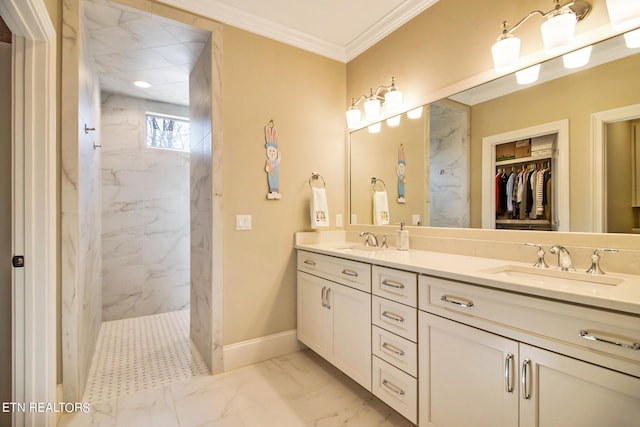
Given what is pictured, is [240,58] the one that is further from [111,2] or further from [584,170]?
[584,170]

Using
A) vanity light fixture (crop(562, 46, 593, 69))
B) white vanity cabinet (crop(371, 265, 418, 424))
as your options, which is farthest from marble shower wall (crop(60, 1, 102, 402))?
vanity light fixture (crop(562, 46, 593, 69))

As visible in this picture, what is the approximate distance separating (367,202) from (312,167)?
22.2 inches

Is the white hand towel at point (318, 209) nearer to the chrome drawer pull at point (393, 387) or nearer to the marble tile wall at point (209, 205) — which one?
the marble tile wall at point (209, 205)

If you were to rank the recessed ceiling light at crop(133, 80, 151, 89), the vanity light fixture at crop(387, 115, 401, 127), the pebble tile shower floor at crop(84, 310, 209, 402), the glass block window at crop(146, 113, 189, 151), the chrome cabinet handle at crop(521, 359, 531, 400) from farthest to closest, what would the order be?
1. the glass block window at crop(146, 113, 189, 151)
2. the recessed ceiling light at crop(133, 80, 151, 89)
3. the vanity light fixture at crop(387, 115, 401, 127)
4. the pebble tile shower floor at crop(84, 310, 209, 402)
5. the chrome cabinet handle at crop(521, 359, 531, 400)

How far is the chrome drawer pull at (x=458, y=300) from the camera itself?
4.02 feet

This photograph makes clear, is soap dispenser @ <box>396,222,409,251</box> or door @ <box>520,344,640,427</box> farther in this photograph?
soap dispenser @ <box>396,222,409,251</box>

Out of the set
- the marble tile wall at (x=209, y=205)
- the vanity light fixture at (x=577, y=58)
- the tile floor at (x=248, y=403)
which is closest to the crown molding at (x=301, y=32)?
the marble tile wall at (x=209, y=205)

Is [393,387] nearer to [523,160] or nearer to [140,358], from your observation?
[523,160]

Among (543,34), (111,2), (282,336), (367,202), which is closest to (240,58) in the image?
(111,2)

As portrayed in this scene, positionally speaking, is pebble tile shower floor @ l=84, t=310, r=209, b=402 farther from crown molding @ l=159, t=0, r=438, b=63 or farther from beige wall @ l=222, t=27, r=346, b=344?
crown molding @ l=159, t=0, r=438, b=63

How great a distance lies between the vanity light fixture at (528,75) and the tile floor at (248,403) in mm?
1930

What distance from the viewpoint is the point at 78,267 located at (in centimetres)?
180

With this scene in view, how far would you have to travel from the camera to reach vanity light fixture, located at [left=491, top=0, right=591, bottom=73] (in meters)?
1.36

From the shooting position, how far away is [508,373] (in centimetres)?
109
